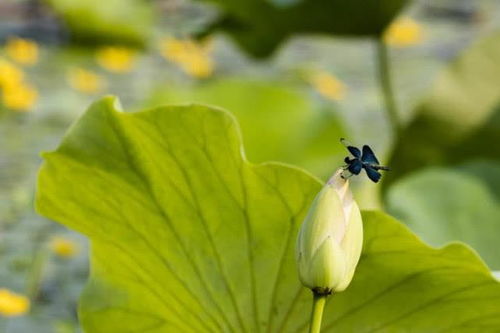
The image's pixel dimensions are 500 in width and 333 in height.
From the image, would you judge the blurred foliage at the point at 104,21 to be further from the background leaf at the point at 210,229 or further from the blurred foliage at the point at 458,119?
the background leaf at the point at 210,229

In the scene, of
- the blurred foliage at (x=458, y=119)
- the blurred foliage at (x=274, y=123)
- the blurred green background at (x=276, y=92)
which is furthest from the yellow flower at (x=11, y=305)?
the blurred foliage at (x=458, y=119)

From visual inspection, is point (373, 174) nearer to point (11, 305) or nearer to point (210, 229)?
point (210, 229)

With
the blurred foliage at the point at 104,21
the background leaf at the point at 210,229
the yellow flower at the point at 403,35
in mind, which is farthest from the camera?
the yellow flower at the point at 403,35

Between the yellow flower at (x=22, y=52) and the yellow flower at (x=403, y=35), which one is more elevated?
the yellow flower at (x=22, y=52)

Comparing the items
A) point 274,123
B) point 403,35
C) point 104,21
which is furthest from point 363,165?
point 403,35

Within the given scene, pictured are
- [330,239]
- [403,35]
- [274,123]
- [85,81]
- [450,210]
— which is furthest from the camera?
[403,35]

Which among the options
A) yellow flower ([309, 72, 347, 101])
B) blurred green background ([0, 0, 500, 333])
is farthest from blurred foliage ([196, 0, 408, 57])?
yellow flower ([309, 72, 347, 101])

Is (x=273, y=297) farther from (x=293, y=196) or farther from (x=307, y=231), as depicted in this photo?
(x=307, y=231)
